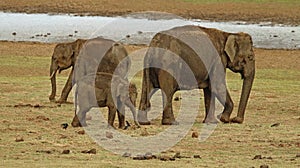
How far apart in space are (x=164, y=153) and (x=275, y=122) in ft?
16.6

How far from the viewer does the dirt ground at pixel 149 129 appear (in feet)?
41.5

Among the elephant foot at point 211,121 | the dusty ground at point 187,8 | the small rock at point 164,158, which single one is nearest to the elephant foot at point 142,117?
the elephant foot at point 211,121

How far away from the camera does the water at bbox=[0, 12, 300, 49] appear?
4225cm

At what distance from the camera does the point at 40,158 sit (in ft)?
41.2

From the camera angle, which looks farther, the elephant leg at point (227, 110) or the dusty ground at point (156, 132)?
the elephant leg at point (227, 110)

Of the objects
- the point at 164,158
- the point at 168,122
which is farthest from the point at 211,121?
the point at 164,158

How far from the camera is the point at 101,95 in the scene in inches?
617

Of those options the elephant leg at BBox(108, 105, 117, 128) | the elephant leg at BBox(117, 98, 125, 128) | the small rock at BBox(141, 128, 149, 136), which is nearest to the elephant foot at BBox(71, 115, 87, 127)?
the elephant leg at BBox(108, 105, 117, 128)

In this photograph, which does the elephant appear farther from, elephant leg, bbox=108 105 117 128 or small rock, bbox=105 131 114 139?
small rock, bbox=105 131 114 139

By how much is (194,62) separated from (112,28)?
100 feet

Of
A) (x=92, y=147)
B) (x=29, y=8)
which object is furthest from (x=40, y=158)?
(x=29, y=8)

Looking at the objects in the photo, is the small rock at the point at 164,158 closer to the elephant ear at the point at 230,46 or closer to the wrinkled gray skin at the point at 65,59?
the elephant ear at the point at 230,46

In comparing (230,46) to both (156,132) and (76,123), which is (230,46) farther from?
(76,123)

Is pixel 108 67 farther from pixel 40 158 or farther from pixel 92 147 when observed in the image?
pixel 40 158
